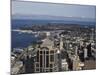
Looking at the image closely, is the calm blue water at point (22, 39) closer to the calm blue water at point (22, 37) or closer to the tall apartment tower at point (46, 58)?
the calm blue water at point (22, 37)

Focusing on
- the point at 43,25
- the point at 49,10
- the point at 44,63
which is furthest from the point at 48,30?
the point at 44,63

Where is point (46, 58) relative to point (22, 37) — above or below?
→ below

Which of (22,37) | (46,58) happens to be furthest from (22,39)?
(46,58)

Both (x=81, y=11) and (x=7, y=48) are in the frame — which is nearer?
(x=7, y=48)

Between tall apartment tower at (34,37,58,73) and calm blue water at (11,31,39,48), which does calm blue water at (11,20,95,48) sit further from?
tall apartment tower at (34,37,58,73)

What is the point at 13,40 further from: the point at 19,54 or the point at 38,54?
the point at 38,54

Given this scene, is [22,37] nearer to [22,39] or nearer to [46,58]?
[22,39]

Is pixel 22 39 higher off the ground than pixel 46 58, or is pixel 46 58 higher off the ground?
pixel 22 39

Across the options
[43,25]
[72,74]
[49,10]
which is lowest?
[72,74]

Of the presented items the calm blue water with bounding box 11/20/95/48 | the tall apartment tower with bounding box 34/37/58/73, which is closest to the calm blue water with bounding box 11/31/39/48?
the calm blue water with bounding box 11/20/95/48
